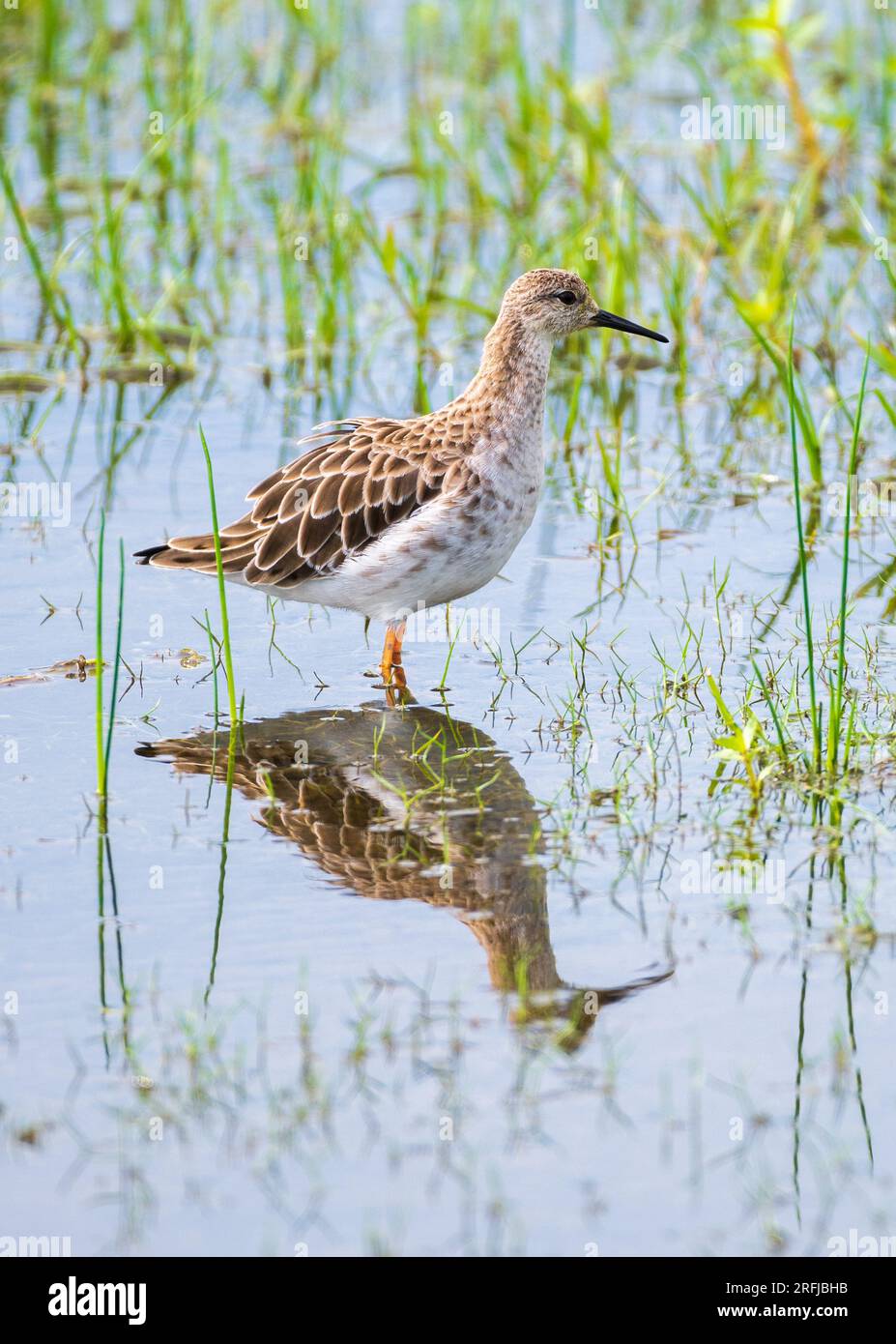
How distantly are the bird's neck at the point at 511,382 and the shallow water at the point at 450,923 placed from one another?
1065 mm

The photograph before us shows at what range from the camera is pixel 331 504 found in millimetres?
8789

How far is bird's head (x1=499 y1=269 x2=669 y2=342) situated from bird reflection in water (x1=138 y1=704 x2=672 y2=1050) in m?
2.05

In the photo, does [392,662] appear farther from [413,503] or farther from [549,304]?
[549,304]

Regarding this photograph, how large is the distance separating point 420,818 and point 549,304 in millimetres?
3038

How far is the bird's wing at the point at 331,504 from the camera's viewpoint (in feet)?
28.2

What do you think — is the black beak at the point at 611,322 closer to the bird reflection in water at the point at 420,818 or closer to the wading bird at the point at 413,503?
the wading bird at the point at 413,503

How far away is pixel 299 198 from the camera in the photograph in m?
13.8

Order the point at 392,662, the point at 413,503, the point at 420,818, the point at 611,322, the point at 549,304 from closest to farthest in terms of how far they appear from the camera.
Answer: the point at 420,818, the point at 413,503, the point at 392,662, the point at 549,304, the point at 611,322

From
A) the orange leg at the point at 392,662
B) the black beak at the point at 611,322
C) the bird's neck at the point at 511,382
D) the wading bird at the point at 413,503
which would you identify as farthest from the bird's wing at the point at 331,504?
the black beak at the point at 611,322

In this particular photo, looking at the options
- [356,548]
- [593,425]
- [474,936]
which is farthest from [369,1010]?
[593,425]

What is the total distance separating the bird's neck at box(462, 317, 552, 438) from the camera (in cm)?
869


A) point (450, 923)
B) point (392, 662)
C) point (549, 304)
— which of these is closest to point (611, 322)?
point (549, 304)

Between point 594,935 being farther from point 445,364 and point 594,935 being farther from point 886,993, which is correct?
point 445,364

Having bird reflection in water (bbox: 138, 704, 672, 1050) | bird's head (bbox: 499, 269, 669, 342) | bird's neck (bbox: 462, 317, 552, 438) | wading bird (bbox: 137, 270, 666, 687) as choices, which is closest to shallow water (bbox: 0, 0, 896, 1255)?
bird reflection in water (bbox: 138, 704, 672, 1050)
